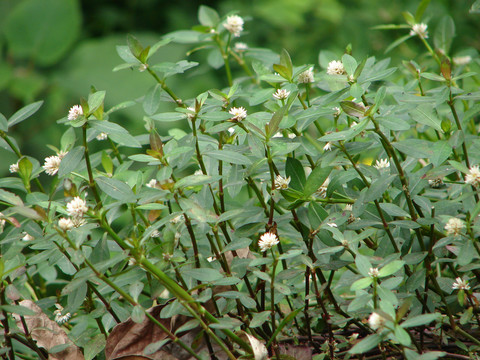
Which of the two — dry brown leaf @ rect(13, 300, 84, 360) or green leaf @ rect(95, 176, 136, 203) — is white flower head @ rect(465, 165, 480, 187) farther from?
dry brown leaf @ rect(13, 300, 84, 360)

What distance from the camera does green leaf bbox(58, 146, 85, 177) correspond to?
70cm

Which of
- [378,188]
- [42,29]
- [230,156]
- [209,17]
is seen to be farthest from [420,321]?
[42,29]

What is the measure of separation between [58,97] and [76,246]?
2423mm

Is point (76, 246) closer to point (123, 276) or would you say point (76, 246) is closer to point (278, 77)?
point (123, 276)

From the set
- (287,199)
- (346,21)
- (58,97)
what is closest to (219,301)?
(287,199)

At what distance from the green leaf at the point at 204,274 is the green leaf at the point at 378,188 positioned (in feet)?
0.68

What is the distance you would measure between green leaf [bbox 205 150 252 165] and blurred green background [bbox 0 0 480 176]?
1.92 m

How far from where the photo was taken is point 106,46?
3.01 m

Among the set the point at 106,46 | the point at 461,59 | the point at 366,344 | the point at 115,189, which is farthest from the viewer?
the point at 106,46

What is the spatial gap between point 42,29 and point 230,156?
2.51m

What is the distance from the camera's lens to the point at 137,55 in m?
0.83

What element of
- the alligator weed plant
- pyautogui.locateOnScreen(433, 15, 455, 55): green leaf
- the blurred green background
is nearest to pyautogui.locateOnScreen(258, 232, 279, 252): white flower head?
the alligator weed plant

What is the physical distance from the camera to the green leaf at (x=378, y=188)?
688 millimetres

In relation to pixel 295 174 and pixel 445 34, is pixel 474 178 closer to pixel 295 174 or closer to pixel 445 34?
pixel 295 174
